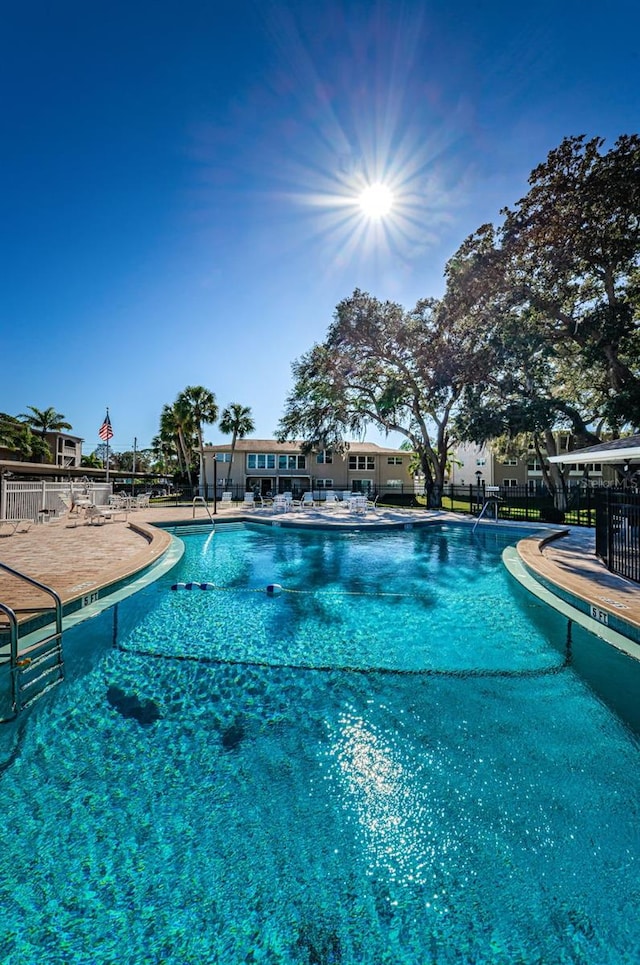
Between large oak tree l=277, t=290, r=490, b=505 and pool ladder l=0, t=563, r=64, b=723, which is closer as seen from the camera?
pool ladder l=0, t=563, r=64, b=723

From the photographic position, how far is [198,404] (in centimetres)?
3231

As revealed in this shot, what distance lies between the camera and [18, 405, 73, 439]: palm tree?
42969 millimetres

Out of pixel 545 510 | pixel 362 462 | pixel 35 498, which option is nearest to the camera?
pixel 35 498

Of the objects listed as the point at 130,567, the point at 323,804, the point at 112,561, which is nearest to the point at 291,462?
the point at 112,561

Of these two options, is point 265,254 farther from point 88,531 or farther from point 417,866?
point 417,866

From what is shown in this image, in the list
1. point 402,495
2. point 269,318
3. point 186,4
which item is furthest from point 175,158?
point 402,495

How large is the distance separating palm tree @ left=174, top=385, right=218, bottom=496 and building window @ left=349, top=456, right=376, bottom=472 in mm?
12521

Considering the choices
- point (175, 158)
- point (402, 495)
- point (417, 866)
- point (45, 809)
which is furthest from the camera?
point (402, 495)

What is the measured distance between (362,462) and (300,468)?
5.67 metres

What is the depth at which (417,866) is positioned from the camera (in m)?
2.20

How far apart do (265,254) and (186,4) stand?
588 centimetres

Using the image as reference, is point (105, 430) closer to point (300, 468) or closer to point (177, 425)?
point (177, 425)

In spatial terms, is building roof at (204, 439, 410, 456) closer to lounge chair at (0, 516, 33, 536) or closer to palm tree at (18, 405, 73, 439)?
palm tree at (18, 405, 73, 439)

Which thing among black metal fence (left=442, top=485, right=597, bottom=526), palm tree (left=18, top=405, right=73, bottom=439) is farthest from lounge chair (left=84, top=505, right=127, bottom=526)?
palm tree (left=18, top=405, right=73, bottom=439)
